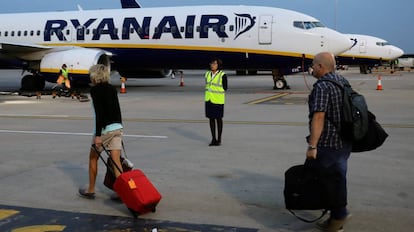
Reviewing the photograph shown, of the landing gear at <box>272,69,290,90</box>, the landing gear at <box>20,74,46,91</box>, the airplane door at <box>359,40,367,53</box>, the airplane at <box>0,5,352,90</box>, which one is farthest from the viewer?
the airplane door at <box>359,40,367,53</box>

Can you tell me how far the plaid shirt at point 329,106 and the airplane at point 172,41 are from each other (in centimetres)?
1602

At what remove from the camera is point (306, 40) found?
19.9 m

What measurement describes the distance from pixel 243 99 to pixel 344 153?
1404 centimetres

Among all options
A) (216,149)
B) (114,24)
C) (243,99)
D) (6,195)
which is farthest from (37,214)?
(114,24)

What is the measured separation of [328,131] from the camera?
170 inches

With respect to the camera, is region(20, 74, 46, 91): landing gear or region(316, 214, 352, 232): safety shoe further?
region(20, 74, 46, 91): landing gear

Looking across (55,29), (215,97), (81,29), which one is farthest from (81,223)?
(55,29)

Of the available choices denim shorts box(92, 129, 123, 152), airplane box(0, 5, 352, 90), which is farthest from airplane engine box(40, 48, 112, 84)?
denim shorts box(92, 129, 123, 152)

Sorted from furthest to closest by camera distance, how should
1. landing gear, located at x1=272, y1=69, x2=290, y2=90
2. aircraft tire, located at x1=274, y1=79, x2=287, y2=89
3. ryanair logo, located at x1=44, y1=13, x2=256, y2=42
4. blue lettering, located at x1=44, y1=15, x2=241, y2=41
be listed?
aircraft tire, located at x1=274, y1=79, x2=287, y2=89
landing gear, located at x1=272, y1=69, x2=290, y2=90
blue lettering, located at x1=44, y1=15, x2=241, y2=41
ryanair logo, located at x1=44, y1=13, x2=256, y2=42

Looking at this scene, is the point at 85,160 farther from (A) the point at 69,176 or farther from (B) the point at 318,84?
(B) the point at 318,84

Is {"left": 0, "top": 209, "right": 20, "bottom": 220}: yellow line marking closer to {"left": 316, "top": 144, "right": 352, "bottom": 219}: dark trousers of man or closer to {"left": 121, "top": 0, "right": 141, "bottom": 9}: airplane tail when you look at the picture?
{"left": 316, "top": 144, "right": 352, "bottom": 219}: dark trousers of man

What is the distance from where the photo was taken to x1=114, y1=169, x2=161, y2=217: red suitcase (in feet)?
16.1

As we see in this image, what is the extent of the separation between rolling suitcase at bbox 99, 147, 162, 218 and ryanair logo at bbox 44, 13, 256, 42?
626 inches

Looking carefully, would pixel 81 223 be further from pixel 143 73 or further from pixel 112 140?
pixel 143 73
